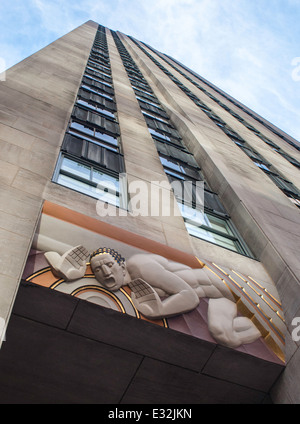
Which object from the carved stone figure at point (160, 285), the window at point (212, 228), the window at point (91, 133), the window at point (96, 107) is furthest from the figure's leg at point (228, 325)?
the window at point (96, 107)

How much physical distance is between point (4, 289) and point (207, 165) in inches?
548

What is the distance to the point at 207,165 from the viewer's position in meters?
18.0

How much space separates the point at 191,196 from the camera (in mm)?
14516

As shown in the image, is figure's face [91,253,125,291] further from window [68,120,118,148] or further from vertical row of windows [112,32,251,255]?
window [68,120,118,148]

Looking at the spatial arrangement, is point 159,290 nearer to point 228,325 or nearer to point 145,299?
point 145,299

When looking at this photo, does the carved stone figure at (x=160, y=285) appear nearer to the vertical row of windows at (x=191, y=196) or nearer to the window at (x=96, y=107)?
the vertical row of windows at (x=191, y=196)

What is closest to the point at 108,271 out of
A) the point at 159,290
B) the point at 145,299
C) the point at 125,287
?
the point at 125,287

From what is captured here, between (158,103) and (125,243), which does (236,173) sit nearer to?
(125,243)

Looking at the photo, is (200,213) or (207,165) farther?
(207,165)

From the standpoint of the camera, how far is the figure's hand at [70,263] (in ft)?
21.1

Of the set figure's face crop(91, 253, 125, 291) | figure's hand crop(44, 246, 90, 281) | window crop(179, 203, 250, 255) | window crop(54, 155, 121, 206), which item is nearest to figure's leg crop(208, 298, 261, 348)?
figure's face crop(91, 253, 125, 291)

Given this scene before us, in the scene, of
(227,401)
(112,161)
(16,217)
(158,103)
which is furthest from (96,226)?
(158,103)

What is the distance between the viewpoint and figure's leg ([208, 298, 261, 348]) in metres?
6.91
